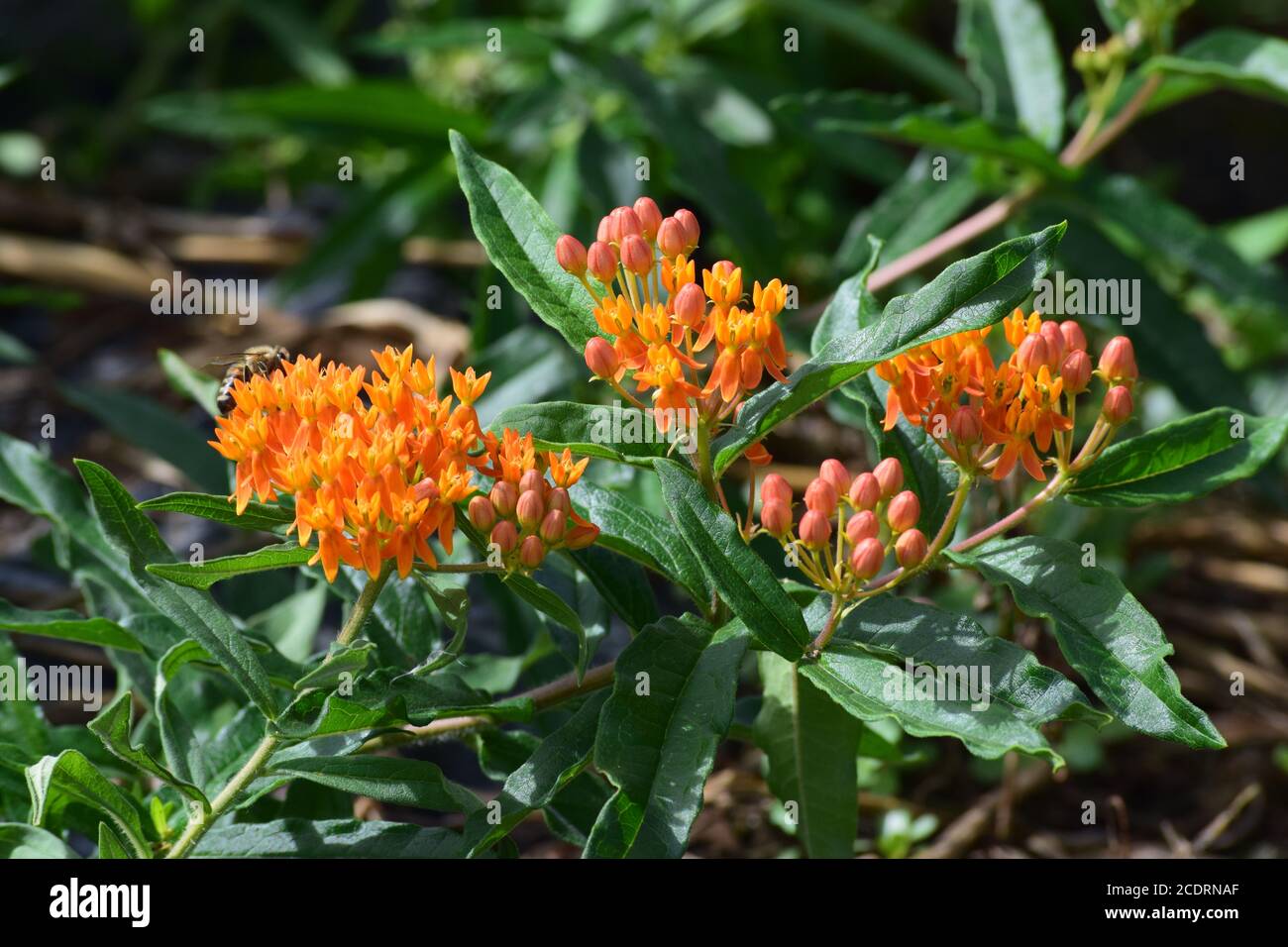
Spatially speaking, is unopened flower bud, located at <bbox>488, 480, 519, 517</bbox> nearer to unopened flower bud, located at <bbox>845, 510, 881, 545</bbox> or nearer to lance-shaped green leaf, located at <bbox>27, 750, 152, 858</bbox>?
unopened flower bud, located at <bbox>845, 510, 881, 545</bbox>

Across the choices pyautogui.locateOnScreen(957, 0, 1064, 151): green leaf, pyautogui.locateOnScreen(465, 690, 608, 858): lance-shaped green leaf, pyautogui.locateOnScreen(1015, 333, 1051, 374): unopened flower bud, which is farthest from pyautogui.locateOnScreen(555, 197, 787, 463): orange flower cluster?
pyautogui.locateOnScreen(957, 0, 1064, 151): green leaf

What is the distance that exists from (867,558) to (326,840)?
0.85 m

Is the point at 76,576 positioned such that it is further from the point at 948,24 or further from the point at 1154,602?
the point at 948,24

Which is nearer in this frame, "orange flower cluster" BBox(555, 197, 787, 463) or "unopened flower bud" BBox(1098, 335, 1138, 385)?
"orange flower cluster" BBox(555, 197, 787, 463)

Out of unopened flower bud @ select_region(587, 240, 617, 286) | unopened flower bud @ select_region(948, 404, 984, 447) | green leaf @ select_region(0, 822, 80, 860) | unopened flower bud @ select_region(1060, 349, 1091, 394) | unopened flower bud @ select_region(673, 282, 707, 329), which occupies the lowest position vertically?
green leaf @ select_region(0, 822, 80, 860)

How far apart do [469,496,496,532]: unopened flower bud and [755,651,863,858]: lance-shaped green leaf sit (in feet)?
1.83

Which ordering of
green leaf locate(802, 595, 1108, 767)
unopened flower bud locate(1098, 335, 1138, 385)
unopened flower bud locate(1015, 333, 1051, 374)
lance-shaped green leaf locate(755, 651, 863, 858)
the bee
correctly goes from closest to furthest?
green leaf locate(802, 595, 1108, 767) → unopened flower bud locate(1015, 333, 1051, 374) → unopened flower bud locate(1098, 335, 1138, 385) → lance-shaped green leaf locate(755, 651, 863, 858) → the bee

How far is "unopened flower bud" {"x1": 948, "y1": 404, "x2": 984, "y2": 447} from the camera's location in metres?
1.77

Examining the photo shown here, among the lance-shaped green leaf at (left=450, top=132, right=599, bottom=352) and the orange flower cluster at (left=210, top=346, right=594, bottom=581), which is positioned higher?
the lance-shaped green leaf at (left=450, top=132, right=599, bottom=352)

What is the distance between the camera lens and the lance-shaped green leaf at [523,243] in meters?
1.91

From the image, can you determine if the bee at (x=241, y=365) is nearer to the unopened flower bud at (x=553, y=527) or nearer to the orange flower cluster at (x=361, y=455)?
the orange flower cluster at (x=361, y=455)

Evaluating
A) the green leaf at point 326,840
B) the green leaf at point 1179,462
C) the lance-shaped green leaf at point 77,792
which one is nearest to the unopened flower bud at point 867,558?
the green leaf at point 1179,462

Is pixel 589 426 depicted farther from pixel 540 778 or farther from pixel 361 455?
pixel 540 778
